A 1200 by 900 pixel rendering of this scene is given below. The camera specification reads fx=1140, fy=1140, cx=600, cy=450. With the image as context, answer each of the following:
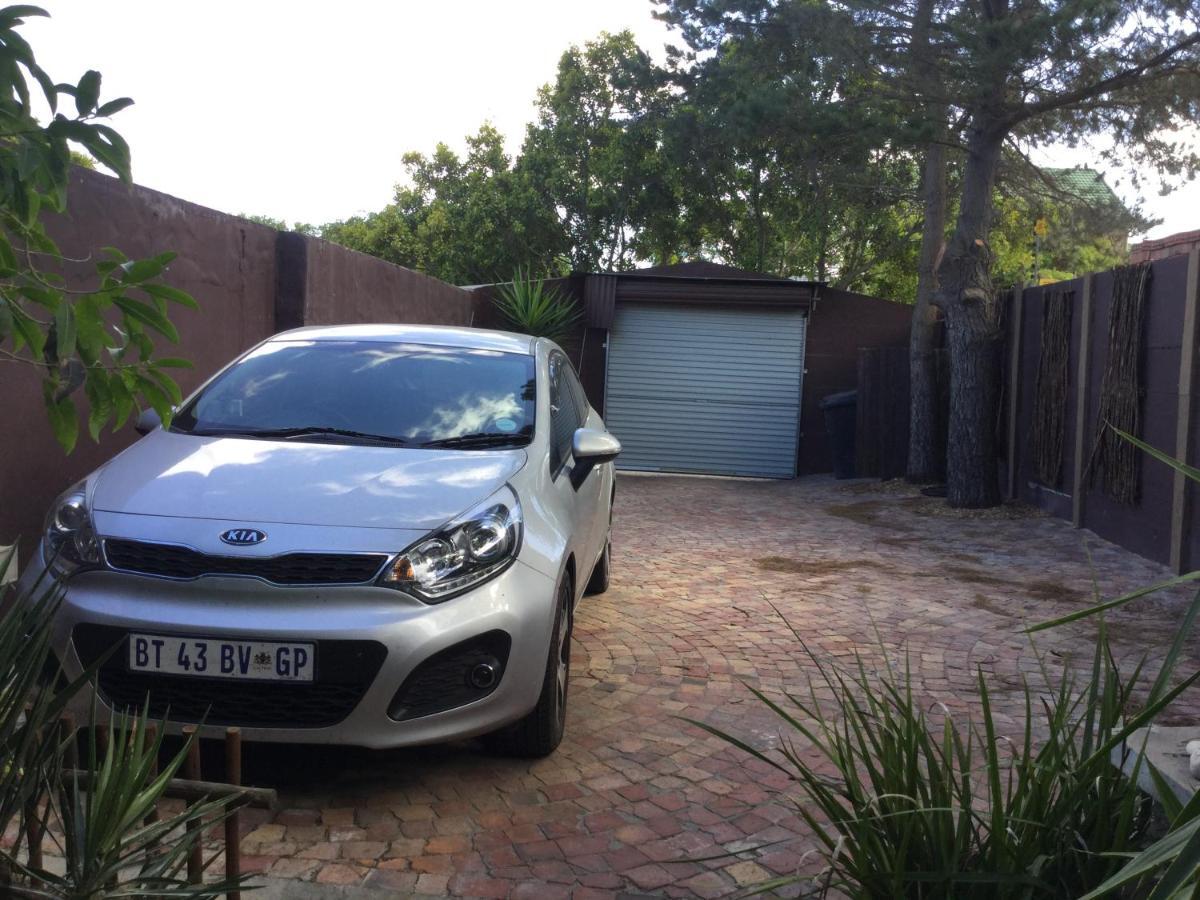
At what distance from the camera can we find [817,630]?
6.33 metres

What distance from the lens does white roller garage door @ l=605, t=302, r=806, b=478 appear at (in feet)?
55.4

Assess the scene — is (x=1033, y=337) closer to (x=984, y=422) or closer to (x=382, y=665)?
(x=984, y=422)

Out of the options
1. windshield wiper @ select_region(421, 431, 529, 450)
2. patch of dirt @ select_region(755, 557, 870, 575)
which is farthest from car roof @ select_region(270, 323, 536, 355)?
patch of dirt @ select_region(755, 557, 870, 575)

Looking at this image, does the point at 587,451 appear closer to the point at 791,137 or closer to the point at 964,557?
the point at 964,557

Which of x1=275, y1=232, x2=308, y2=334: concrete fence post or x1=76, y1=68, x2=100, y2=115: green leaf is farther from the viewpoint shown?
x1=275, y1=232, x2=308, y2=334: concrete fence post

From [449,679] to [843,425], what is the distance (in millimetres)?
12763

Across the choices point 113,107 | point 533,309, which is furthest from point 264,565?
point 533,309

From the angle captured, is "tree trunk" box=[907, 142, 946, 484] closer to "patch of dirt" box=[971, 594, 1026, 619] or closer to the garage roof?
the garage roof

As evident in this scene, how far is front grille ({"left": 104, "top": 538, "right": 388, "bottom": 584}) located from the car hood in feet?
0.50

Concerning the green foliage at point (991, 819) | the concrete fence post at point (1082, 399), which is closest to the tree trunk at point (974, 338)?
the concrete fence post at point (1082, 399)

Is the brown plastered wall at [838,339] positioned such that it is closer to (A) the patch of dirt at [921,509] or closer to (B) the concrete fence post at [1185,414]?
(A) the patch of dirt at [921,509]

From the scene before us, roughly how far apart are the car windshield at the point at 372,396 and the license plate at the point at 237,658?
1.23m

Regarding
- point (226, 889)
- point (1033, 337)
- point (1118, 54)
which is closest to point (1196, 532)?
point (1033, 337)

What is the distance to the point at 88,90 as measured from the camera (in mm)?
2014
